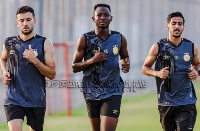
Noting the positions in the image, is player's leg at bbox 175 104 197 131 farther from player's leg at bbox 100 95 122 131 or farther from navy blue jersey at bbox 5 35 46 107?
navy blue jersey at bbox 5 35 46 107

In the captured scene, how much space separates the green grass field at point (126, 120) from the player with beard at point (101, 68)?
20.1 ft

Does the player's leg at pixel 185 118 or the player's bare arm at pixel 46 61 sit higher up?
the player's bare arm at pixel 46 61

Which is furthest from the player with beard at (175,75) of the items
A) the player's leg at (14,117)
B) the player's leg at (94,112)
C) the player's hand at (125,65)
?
the player's leg at (14,117)

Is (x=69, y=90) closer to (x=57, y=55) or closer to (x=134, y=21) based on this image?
(x=57, y=55)

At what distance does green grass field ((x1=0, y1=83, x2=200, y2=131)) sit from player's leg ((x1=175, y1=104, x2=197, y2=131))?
6339 mm

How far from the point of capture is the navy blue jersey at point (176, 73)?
374 inches

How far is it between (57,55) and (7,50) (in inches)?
378

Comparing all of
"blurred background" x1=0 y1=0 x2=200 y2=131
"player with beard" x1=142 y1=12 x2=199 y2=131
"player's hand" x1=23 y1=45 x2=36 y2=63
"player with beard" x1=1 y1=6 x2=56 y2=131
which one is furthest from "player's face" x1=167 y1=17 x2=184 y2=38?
"blurred background" x1=0 y1=0 x2=200 y2=131

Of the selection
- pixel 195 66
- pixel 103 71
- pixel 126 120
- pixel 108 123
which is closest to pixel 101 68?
pixel 103 71

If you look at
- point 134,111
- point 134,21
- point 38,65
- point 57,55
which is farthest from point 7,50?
point 134,21

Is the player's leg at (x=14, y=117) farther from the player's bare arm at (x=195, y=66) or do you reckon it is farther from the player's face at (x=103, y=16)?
the player's bare arm at (x=195, y=66)

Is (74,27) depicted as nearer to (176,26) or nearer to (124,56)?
(124,56)

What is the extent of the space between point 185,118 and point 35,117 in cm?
204

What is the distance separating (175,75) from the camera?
A: 31.2 feet
